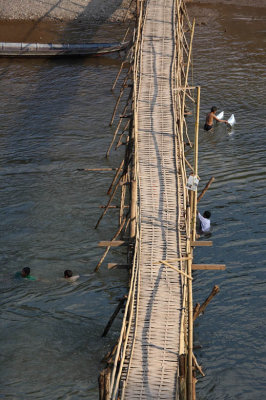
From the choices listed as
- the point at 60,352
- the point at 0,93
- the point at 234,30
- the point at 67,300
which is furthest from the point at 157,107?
the point at 234,30

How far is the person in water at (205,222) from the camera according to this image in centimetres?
1670

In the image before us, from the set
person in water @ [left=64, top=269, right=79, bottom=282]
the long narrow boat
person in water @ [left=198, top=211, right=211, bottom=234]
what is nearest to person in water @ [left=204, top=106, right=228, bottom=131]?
person in water @ [left=198, top=211, right=211, bottom=234]

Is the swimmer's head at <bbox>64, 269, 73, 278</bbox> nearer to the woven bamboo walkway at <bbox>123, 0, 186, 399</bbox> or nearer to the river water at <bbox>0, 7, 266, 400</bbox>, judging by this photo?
the river water at <bbox>0, 7, 266, 400</bbox>

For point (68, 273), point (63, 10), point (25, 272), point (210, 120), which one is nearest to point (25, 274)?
point (25, 272)

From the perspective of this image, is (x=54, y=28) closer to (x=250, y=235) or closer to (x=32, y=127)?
(x=32, y=127)

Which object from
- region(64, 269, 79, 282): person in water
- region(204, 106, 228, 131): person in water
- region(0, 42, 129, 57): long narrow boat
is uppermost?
region(0, 42, 129, 57): long narrow boat

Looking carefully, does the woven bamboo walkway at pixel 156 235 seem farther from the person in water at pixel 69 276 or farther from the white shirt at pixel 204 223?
the person in water at pixel 69 276

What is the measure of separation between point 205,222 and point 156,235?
388cm

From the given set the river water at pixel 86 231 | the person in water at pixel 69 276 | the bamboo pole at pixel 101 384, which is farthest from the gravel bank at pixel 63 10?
the bamboo pole at pixel 101 384

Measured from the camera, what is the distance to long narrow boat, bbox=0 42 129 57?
1197 inches

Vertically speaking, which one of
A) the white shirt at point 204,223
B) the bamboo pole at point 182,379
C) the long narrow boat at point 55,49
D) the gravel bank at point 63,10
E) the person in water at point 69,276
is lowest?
the person in water at point 69,276

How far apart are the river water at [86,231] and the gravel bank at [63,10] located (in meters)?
7.58

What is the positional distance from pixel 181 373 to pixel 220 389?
9.22 feet

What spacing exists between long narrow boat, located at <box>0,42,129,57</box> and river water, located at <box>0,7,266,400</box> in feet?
4.06
